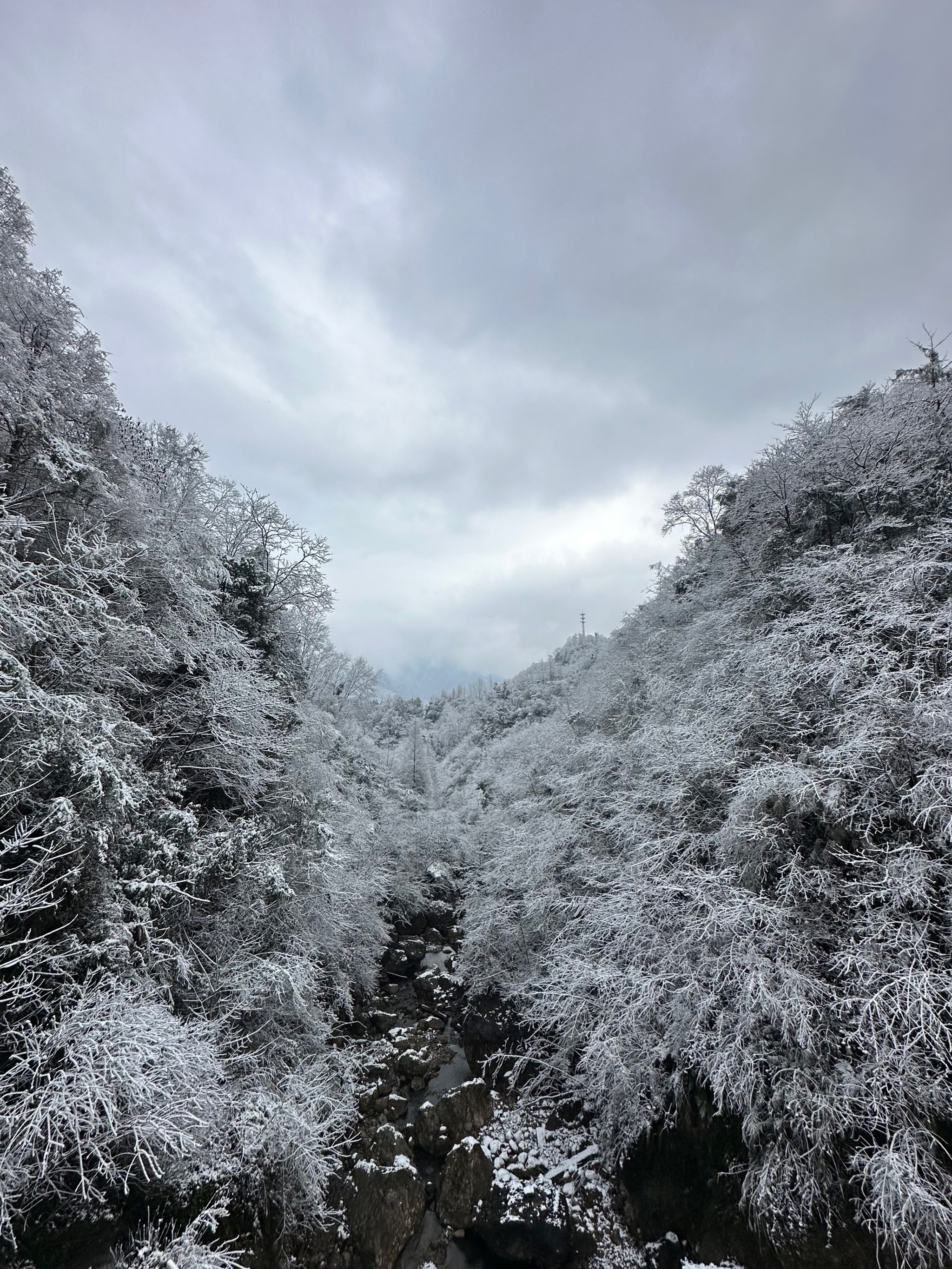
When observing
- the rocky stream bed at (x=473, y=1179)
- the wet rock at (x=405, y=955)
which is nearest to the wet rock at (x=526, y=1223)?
the rocky stream bed at (x=473, y=1179)

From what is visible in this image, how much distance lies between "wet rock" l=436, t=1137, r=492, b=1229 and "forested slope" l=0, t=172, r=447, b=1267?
2239mm

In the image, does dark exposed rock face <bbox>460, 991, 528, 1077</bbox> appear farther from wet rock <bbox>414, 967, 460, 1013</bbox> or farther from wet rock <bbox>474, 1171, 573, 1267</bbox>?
wet rock <bbox>474, 1171, 573, 1267</bbox>

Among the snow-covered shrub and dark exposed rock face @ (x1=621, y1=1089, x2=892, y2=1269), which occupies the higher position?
the snow-covered shrub

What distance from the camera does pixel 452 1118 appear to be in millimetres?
10109

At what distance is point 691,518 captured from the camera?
18797 millimetres

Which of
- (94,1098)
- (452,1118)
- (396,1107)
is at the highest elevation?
(94,1098)

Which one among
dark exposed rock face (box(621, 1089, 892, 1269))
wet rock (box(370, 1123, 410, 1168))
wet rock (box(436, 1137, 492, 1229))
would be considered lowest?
wet rock (box(436, 1137, 492, 1229))

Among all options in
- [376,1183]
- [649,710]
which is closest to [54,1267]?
[376,1183]

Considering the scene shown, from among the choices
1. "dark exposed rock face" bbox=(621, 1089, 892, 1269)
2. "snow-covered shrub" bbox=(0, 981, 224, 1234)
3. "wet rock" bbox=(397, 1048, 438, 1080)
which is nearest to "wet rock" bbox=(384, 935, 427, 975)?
"wet rock" bbox=(397, 1048, 438, 1080)

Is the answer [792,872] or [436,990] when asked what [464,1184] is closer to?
[436,990]

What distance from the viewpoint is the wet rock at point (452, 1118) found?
9713mm

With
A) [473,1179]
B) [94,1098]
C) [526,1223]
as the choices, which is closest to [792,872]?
[526,1223]

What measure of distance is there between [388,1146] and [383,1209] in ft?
4.10

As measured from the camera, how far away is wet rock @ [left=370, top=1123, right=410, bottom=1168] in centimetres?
912
